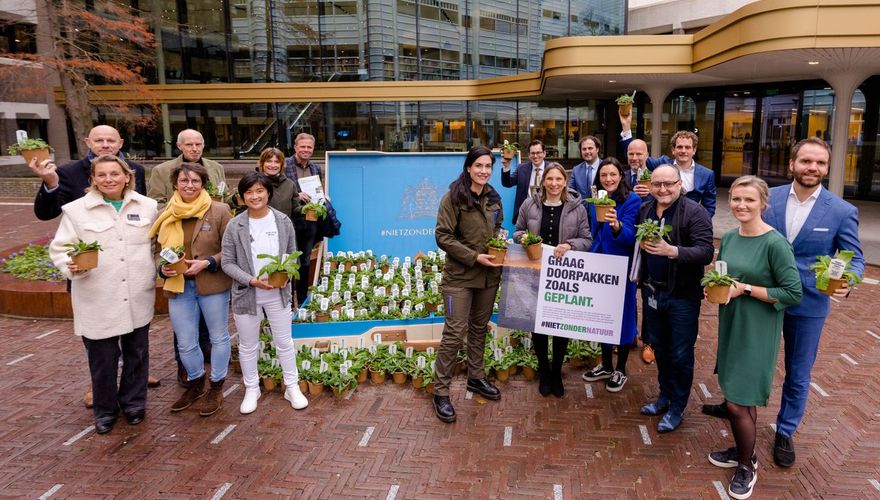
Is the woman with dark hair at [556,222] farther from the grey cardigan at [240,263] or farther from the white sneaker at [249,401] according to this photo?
the white sneaker at [249,401]

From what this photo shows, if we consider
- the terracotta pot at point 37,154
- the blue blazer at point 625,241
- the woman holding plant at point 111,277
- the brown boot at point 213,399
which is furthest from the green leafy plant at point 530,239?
the terracotta pot at point 37,154

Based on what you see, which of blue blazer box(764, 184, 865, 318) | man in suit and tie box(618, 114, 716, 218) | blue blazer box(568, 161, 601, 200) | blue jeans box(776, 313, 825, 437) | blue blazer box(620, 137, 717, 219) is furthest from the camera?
blue blazer box(568, 161, 601, 200)

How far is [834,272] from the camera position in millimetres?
2973

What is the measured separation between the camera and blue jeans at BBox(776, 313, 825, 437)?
3385 mm

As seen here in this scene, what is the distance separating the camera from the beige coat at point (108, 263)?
3746 millimetres

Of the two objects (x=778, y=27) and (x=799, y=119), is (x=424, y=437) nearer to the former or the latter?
(x=778, y=27)

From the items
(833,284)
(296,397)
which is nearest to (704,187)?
(833,284)

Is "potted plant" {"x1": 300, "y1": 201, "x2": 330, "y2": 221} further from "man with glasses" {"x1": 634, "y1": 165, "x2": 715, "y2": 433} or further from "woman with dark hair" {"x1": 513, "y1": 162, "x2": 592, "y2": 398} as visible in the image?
"man with glasses" {"x1": 634, "y1": 165, "x2": 715, "y2": 433}

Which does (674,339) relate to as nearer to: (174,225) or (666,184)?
(666,184)

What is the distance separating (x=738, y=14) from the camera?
944 cm

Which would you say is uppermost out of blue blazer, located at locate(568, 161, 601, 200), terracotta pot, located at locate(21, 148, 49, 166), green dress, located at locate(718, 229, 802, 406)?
terracotta pot, located at locate(21, 148, 49, 166)

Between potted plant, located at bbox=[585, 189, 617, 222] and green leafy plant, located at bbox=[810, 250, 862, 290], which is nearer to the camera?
green leafy plant, located at bbox=[810, 250, 862, 290]

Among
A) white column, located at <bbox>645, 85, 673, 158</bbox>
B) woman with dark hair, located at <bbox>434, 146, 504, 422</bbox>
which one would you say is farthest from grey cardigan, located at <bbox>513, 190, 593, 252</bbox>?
white column, located at <bbox>645, 85, 673, 158</bbox>

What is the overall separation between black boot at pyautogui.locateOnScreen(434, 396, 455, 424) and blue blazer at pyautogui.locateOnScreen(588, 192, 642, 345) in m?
1.56
